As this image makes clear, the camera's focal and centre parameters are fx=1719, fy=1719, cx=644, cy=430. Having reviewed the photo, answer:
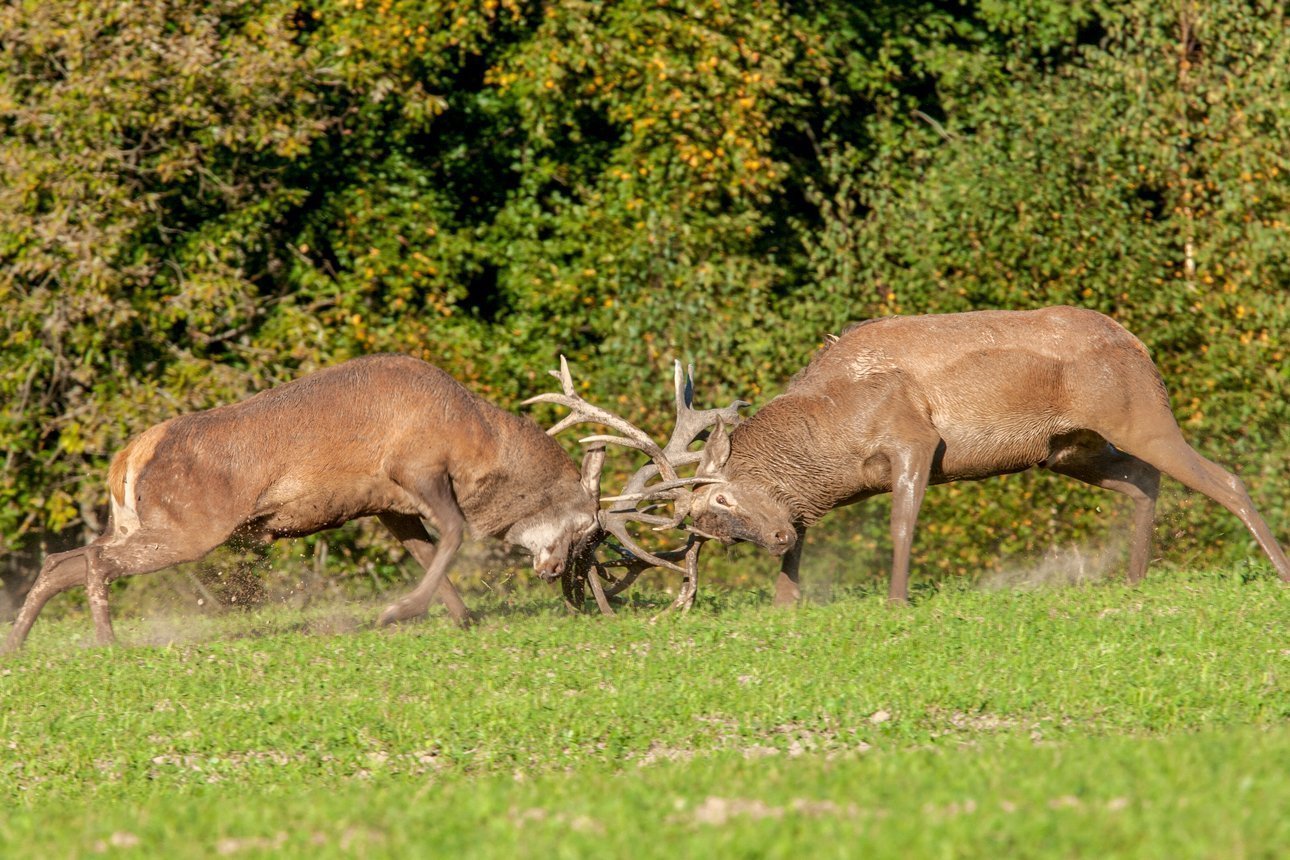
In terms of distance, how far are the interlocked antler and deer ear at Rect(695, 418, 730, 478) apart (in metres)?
0.10

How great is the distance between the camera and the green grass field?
18.9ft

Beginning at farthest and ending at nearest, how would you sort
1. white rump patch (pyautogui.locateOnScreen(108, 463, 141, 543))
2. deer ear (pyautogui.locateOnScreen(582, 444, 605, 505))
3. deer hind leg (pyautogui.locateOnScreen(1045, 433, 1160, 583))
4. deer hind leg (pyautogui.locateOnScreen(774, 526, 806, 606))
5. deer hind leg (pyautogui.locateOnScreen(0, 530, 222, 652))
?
1. deer hind leg (pyautogui.locateOnScreen(1045, 433, 1160, 583))
2. deer hind leg (pyautogui.locateOnScreen(774, 526, 806, 606))
3. deer ear (pyautogui.locateOnScreen(582, 444, 605, 505))
4. white rump patch (pyautogui.locateOnScreen(108, 463, 141, 543))
5. deer hind leg (pyautogui.locateOnScreen(0, 530, 222, 652))

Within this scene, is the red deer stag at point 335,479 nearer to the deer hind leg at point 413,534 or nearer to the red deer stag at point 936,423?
the deer hind leg at point 413,534

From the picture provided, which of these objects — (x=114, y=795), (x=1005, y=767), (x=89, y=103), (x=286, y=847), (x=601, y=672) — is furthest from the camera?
(x=89, y=103)

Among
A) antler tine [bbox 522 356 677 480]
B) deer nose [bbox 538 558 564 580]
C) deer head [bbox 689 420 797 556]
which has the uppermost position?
antler tine [bbox 522 356 677 480]

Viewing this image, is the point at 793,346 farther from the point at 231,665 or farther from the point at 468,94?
the point at 231,665

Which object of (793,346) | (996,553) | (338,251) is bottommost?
(996,553)

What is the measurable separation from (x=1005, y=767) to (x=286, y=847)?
9.02 feet

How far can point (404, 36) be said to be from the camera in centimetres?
1922

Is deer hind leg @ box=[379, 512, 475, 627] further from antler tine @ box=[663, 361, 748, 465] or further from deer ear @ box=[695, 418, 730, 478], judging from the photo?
deer ear @ box=[695, 418, 730, 478]

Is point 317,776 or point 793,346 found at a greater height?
point 317,776

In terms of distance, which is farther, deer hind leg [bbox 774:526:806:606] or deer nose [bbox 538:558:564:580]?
deer hind leg [bbox 774:526:806:606]

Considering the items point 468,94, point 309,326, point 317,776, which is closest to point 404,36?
point 468,94

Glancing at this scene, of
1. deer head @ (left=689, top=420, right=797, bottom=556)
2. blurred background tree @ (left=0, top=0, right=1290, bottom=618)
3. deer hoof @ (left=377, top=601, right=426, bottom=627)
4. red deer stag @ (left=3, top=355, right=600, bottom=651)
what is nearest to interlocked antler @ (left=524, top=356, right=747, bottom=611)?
deer head @ (left=689, top=420, right=797, bottom=556)
